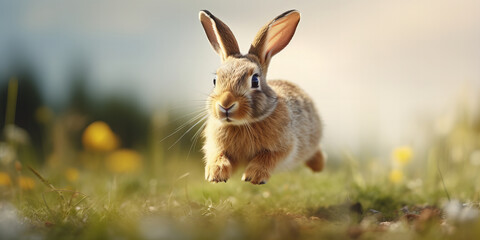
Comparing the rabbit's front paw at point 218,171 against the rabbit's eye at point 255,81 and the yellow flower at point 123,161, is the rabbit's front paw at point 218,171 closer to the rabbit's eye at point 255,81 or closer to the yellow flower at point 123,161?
the rabbit's eye at point 255,81

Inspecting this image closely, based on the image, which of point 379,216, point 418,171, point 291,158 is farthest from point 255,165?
point 418,171

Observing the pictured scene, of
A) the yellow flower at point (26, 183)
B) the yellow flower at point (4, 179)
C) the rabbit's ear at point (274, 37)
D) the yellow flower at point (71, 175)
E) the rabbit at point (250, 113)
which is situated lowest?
the yellow flower at point (71, 175)

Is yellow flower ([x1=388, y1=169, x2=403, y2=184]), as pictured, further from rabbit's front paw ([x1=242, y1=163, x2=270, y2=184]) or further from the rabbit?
rabbit's front paw ([x1=242, y1=163, x2=270, y2=184])

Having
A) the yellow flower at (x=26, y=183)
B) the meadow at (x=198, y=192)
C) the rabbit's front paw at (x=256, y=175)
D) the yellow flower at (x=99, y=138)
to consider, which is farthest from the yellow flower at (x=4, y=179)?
the rabbit's front paw at (x=256, y=175)

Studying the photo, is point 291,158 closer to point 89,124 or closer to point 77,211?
point 77,211

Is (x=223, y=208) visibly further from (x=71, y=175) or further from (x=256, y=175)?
(x=71, y=175)

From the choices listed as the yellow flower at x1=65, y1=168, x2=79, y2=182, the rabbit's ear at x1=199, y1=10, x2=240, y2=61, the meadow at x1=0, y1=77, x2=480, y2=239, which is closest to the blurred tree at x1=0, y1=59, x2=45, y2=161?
the meadow at x1=0, y1=77, x2=480, y2=239
